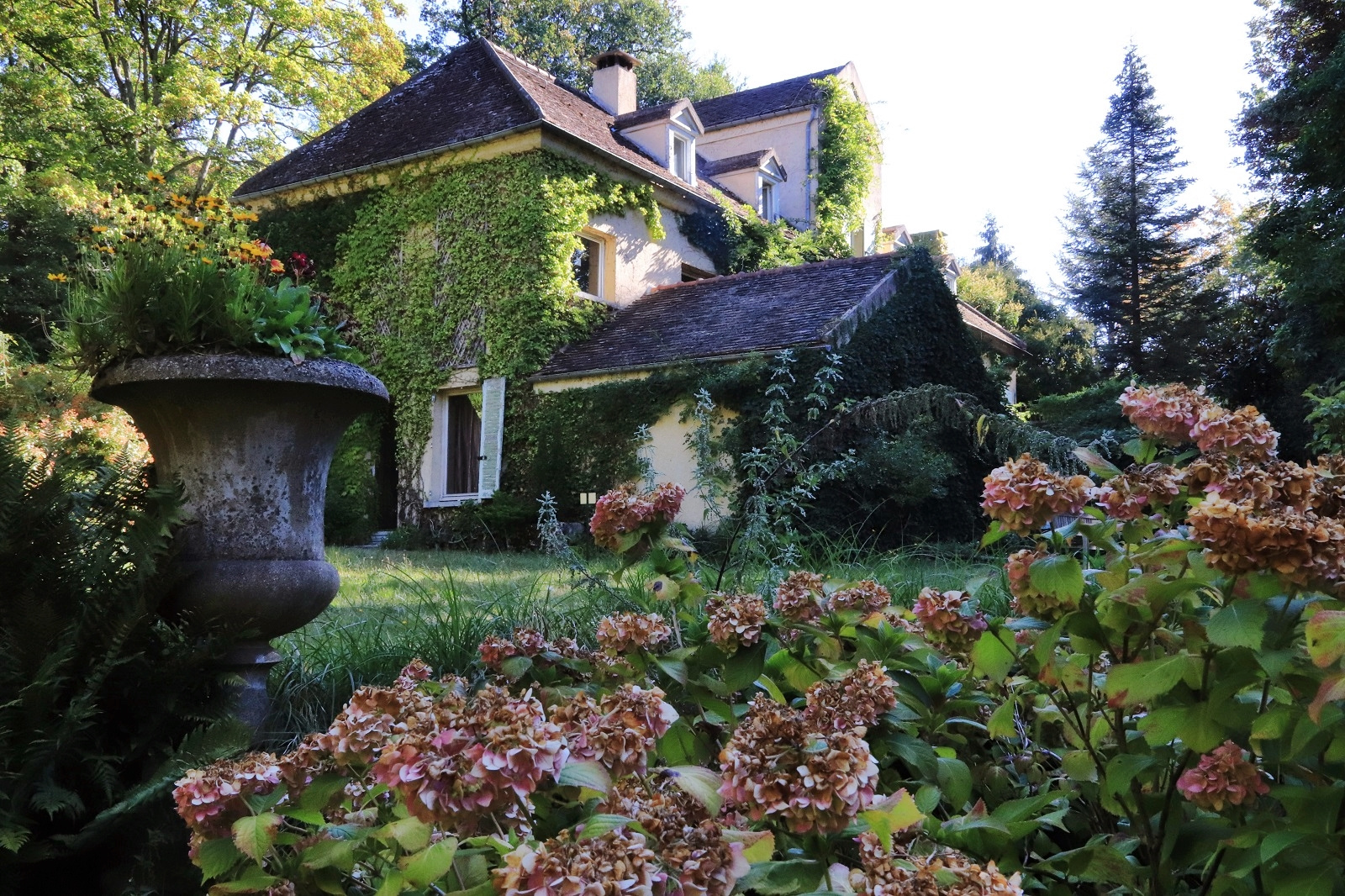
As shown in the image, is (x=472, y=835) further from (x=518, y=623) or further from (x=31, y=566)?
(x=518, y=623)

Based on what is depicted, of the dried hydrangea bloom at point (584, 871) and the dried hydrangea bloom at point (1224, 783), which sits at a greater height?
the dried hydrangea bloom at point (584, 871)

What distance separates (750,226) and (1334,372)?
994 centimetres

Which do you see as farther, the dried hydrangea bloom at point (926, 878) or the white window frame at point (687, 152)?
the white window frame at point (687, 152)

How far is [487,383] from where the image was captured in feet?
47.4

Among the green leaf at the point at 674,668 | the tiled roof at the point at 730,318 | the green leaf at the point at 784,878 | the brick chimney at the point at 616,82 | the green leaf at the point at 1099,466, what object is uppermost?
the brick chimney at the point at 616,82

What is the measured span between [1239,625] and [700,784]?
0.68 meters

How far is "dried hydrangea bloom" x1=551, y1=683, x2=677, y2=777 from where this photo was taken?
117 cm

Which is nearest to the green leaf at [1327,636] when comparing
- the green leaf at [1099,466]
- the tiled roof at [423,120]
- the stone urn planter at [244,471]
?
the green leaf at [1099,466]

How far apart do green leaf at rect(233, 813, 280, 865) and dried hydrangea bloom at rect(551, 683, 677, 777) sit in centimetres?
37

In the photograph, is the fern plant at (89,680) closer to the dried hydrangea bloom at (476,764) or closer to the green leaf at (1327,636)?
the dried hydrangea bloom at (476,764)

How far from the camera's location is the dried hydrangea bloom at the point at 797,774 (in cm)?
95

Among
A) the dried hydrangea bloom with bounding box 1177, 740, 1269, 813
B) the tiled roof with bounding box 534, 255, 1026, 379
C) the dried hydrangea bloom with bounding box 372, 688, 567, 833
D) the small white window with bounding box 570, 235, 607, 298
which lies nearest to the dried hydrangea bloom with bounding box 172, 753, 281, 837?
the dried hydrangea bloom with bounding box 372, 688, 567, 833

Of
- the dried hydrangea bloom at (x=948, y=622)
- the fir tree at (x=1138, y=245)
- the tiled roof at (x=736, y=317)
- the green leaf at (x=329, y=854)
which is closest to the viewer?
the green leaf at (x=329, y=854)

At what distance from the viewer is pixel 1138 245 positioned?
29.5 meters
